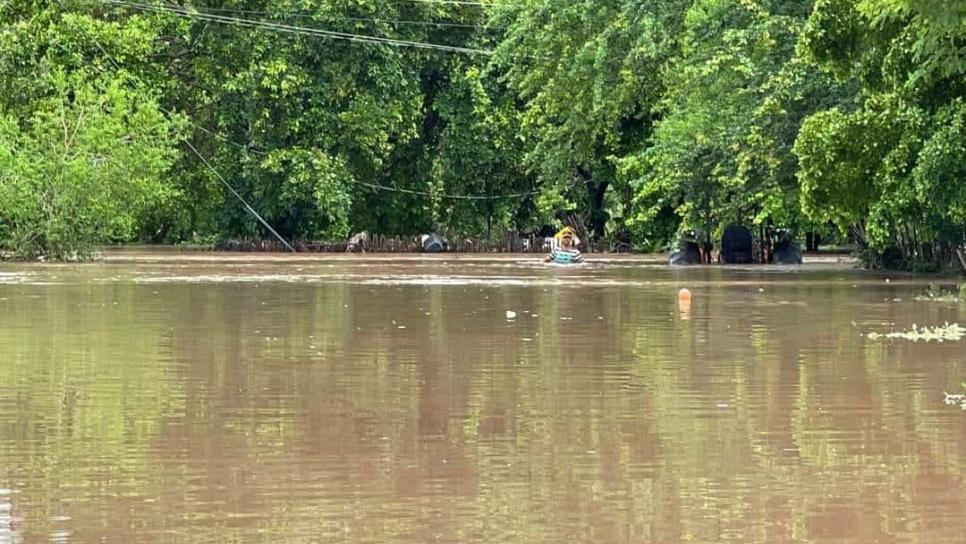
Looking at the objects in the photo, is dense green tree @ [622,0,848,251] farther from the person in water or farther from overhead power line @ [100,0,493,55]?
overhead power line @ [100,0,493,55]

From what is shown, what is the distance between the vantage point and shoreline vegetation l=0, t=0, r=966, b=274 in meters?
31.7

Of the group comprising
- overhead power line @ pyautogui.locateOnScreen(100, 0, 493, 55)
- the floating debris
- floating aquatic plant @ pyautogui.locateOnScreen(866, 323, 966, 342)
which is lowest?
floating aquatic plant @ pyautogui.locateOnScreen(866, 323, 966, 342)

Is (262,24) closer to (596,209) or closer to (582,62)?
(596,209)

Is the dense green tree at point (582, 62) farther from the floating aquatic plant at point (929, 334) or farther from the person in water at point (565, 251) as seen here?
the floating aquatic plant at point (929, 334)

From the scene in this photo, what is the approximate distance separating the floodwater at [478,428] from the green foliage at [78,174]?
1196 inches

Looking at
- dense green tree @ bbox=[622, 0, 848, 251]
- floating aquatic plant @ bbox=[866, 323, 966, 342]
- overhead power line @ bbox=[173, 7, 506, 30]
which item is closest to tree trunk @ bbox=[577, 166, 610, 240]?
overhead power line @ bbox=[173, 7, 506, 30]

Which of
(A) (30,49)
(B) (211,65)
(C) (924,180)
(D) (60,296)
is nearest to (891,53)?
(C) (924,180)

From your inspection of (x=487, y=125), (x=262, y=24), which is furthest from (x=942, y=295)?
(x=262, y=24)

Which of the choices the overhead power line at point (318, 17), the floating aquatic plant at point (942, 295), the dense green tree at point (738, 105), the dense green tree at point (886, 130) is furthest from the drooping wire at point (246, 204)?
the floating aquatic plant at point (942, 295)

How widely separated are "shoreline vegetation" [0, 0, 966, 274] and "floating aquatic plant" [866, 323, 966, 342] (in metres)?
4.07

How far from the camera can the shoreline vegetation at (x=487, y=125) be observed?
31703 mm

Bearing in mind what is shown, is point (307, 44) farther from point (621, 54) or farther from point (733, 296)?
point (733, 296)

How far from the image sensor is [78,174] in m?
54.9

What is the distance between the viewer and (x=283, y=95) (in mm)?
72125
